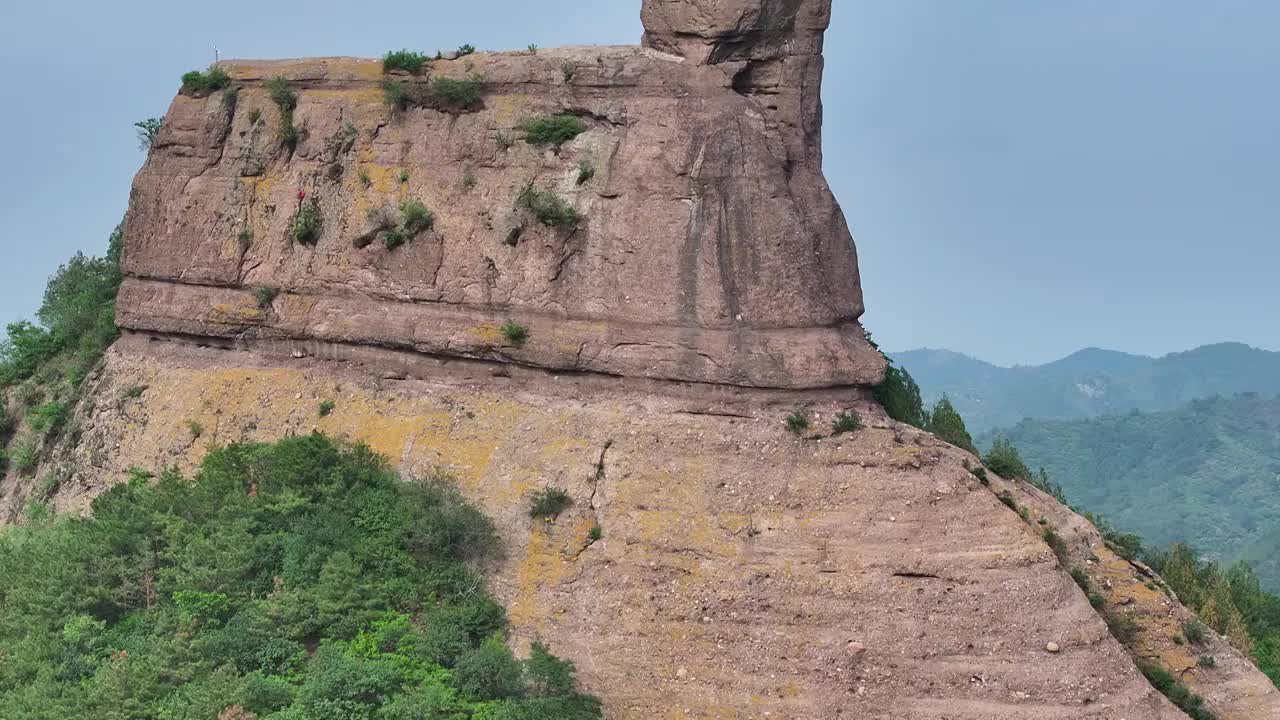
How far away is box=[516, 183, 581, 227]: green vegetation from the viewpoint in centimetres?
2625

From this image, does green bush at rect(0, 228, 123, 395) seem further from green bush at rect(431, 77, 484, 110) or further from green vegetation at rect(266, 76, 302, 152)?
green bush at rect(431, 77, 484, 110)

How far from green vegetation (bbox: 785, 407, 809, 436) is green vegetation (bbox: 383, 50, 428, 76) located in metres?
9.96

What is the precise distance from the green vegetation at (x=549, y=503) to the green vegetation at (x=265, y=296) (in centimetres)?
780

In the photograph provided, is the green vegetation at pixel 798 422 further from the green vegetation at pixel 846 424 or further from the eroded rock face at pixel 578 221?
the eroded rock face at pixel 578 221

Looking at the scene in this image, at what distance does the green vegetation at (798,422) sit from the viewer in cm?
2453

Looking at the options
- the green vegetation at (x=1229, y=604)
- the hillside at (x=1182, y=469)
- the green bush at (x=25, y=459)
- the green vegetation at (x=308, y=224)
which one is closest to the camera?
the green vegetation at (x=308, y=224)

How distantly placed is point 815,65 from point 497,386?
303 inches

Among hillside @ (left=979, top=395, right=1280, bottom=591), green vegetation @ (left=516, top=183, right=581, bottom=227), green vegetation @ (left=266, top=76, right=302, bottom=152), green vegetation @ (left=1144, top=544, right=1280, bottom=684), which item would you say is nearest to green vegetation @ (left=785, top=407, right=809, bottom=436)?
green vegetation @ (left=516, top=183, right=581, bottom=227)

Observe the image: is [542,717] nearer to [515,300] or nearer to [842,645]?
[842,645]

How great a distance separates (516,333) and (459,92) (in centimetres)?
474

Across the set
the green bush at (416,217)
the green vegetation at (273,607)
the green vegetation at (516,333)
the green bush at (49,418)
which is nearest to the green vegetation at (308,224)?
the green bush at (416,217)

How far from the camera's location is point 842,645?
74.7 feet

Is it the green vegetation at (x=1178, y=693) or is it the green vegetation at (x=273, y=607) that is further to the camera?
the green vegetation at (x=1178, y=693)

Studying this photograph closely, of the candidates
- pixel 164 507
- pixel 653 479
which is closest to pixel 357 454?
pixel 164 507
